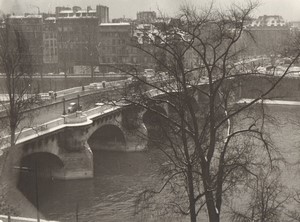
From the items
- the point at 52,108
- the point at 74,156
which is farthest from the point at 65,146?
the point at 52,108

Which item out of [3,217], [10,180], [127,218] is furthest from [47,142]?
[3,217]

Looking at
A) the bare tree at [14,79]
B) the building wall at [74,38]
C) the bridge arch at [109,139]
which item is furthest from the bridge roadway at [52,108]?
the building wall at [74,38]

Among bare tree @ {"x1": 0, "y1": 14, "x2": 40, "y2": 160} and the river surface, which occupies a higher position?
bare tree @ {"x1": 0, "y1": 14, "x2": 40, "y2": 160}

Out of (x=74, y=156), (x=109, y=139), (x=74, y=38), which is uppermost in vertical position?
(x=74, y=38)

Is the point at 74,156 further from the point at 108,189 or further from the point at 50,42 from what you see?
the point at 50,42

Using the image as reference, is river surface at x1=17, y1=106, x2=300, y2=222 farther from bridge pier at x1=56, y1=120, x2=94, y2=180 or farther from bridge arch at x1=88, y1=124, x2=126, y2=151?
bridge arch at x1=88, y1=124, x2=126, y2=151

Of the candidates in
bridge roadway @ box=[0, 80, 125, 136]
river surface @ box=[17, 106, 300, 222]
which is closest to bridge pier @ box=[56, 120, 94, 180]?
river surface @ box=[17, 106, 300, 222]
